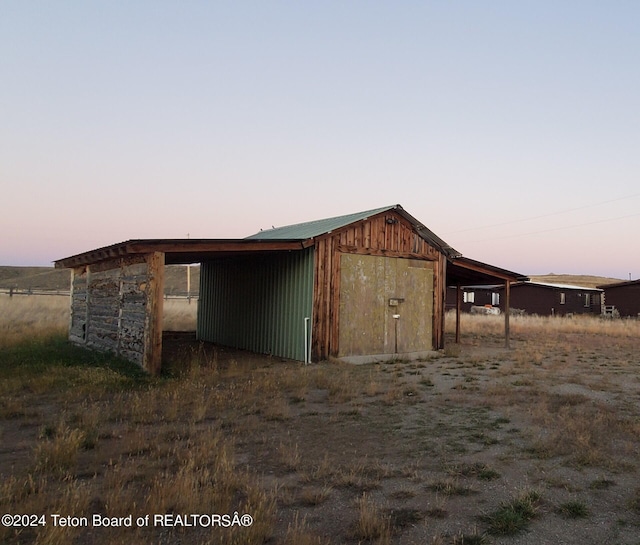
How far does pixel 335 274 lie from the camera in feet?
45.9

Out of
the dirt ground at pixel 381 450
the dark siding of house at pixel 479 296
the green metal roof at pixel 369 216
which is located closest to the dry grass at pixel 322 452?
the dirt ground at pixel 381 450

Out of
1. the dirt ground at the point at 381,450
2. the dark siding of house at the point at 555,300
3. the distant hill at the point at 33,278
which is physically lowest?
the dirt ground at the point at 381,450

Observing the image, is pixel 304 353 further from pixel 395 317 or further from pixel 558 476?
pixel 558 476

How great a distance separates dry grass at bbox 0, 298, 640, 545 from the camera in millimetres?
4195

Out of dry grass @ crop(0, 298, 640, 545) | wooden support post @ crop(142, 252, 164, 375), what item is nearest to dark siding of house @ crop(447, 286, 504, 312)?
dry grass @ crop(0, 298, 640, 545)

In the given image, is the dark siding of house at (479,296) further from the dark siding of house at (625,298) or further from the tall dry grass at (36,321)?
the tall dry grass at (36,321)

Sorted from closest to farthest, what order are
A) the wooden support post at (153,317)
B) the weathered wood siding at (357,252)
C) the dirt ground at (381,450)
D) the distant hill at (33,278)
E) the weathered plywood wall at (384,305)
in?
the dirt ground at (381,450), the wooden support post at (153,317), the weathered wood siding at (357,252), the weathered plywood wall at (384,305), the distant hill at (33,278)

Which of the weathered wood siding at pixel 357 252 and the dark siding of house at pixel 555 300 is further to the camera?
the dark siding of house at pixel 555 300

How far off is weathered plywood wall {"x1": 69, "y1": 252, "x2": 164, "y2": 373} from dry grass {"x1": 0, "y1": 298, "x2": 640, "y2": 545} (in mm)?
770

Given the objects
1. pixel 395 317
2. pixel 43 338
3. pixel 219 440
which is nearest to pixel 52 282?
pixel 43 338

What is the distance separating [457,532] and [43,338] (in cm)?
1687

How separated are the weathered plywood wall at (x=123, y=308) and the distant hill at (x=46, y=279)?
217 ft

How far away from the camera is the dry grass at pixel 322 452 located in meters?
4.20

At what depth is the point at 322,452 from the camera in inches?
243
